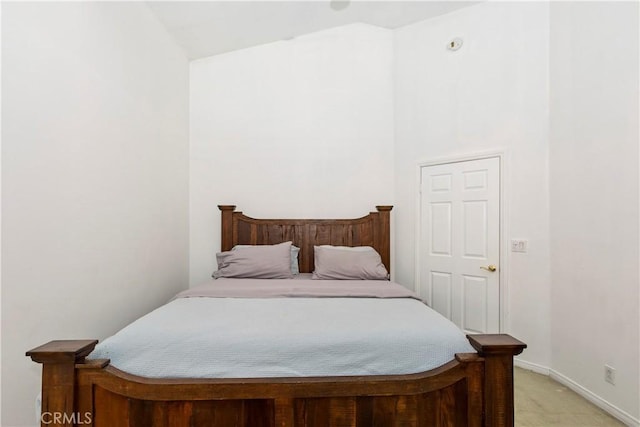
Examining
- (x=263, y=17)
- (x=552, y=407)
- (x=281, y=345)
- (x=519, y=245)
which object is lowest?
(x=552, y=407)

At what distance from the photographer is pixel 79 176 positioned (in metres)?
2.08

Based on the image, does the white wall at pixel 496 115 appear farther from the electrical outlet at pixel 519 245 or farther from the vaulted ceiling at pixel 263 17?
the vaulted ceiling at pixel 263 17

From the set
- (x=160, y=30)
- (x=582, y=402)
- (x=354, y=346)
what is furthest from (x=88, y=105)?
(x=582, y=402)

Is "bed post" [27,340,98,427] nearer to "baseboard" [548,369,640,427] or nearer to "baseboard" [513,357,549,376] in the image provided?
"baseboard" [548,369,640,427]

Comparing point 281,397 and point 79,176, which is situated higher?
point 79,176

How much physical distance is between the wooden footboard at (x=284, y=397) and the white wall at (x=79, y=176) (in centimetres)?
58

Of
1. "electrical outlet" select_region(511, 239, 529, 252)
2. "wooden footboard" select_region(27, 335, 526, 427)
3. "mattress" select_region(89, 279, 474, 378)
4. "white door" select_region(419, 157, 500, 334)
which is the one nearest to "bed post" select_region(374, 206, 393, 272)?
"white door" select_region(419, 157, 500, 334)

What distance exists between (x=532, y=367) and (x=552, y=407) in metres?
0.62

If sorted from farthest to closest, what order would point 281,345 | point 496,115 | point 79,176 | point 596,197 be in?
point 496,115 → point 596,197 → point 79,176 → point 281,345

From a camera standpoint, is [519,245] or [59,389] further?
[519,245]

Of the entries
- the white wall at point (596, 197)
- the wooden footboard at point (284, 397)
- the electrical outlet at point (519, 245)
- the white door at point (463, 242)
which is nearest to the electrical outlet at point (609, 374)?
the white wall at point (596, 197)

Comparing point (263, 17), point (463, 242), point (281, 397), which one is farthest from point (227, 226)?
point (281, 397)

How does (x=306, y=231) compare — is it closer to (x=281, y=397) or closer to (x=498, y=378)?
(x=281, y=397)

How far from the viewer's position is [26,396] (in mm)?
1729
